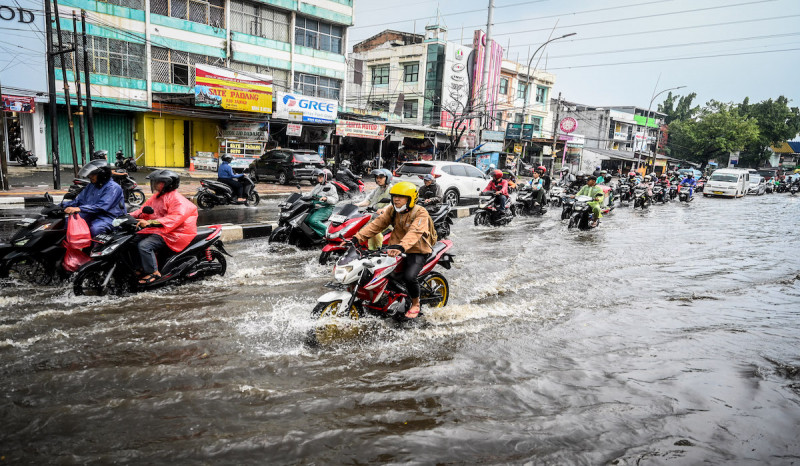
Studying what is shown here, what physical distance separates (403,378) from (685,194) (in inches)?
998

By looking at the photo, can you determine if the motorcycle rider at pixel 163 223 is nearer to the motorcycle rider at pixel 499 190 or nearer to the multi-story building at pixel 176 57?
the motorcycle rider at pixel 499 190

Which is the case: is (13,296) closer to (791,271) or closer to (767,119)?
(791,271)

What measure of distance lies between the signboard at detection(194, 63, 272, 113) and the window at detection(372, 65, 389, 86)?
17255mm

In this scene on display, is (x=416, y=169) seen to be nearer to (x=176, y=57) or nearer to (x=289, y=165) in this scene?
(x=289, y=165)

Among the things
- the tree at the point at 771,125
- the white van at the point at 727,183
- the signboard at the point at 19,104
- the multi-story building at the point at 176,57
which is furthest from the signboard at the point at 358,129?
the tree at the point at 771,125

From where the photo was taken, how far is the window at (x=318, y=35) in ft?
94.0

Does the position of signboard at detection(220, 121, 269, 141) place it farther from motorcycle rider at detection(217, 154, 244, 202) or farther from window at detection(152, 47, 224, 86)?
motorcycle rider at detection(217, 154, 244, 202)

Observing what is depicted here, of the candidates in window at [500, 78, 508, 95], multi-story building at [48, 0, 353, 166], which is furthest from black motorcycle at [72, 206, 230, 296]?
window at [500, 78, 508, 95]

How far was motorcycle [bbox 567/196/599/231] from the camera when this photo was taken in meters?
12.6

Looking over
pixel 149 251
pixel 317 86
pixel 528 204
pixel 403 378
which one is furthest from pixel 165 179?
pixel 317 86

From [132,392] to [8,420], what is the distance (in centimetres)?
72

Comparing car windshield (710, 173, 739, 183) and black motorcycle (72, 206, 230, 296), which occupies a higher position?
car windshield (710, 173, 739, 183)

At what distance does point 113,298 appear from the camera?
18.1 feet

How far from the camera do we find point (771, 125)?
5491 cm
